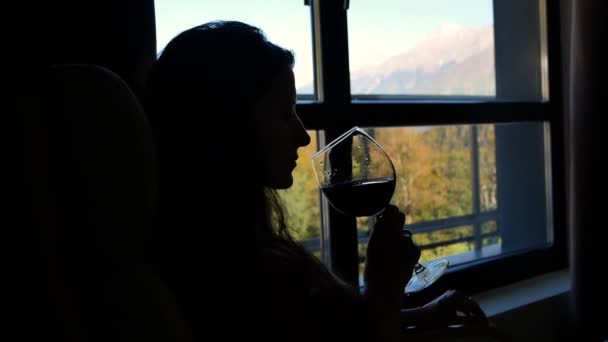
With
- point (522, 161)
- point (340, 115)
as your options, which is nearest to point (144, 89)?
point (340, 115)

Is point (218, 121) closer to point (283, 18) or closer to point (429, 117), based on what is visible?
point (283, 18)

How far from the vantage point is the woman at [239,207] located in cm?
72

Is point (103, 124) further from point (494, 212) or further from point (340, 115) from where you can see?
point (494, 212)

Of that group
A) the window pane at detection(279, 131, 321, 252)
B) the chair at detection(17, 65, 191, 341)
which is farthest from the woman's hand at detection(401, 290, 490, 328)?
the chair at detection(17, 65, 191, 341)

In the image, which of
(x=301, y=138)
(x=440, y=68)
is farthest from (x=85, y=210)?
(x=440, y=68)

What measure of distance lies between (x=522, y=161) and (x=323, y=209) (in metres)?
1.08

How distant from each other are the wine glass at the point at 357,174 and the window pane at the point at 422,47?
2.08 ft

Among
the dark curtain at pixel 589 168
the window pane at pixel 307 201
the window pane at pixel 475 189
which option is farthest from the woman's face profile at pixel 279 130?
the dark curtain at pixel 589 168

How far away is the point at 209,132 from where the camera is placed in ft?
2.60

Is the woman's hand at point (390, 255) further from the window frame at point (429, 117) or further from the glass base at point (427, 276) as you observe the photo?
the window frame at point (429, 117)

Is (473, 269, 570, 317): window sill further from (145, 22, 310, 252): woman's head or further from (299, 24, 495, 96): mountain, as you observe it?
(145, 22, 310, 252): woman's head

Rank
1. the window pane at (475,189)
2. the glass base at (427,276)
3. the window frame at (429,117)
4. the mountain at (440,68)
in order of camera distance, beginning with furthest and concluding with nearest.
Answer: the window pane at (475,189) < the mountain at (440,68) < the window frame at (429,117) < the glass base at (427,276)

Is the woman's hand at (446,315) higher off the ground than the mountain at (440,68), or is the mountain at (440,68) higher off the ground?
the mountain at (440,68)

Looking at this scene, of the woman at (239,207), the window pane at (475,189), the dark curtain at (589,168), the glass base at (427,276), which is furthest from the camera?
the window pane at (475,189)
